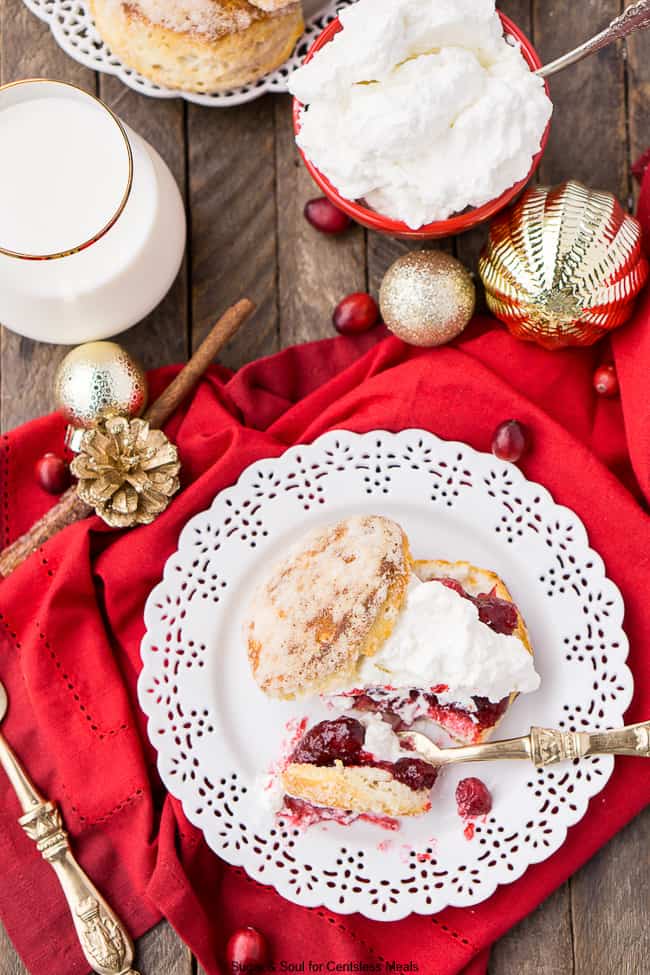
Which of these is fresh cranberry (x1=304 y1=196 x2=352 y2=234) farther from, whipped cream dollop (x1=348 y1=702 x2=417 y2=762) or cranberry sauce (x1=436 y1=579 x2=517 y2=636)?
whipped cream dollop (x1=348 y1=702 x2=417 y2=762)

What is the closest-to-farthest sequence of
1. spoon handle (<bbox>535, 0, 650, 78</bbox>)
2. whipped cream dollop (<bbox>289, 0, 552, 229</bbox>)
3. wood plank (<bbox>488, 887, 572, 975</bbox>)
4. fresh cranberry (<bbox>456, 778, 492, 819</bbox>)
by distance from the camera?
whipped cream dollop (<bbox>289, 0, 552, 229</bbox>), spoon handle (<bbox>535, 0, 650, 78</bbox>), fresh cranberry (<bbox>456, 778, 492, 819</bbox>), wood plank (<bbox>488, 887, 572, 975</bbox>)

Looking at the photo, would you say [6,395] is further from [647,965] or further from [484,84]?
[647,965]

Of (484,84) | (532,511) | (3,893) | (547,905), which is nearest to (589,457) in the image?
(532,511)

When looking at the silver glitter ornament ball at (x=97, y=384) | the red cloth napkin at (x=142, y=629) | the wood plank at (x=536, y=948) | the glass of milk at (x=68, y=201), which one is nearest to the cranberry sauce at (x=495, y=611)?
the red cloth napkin at (x=142, y=629)

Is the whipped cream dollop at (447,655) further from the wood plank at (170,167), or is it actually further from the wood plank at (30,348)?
the wood plank at (30,348)

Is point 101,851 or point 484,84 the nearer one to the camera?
point 484,84

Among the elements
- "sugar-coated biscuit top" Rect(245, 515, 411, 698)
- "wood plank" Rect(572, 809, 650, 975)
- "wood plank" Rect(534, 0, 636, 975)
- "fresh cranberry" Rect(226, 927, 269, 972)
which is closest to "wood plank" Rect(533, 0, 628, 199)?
"wood plank" Rect(534, 0, 636, 975)
